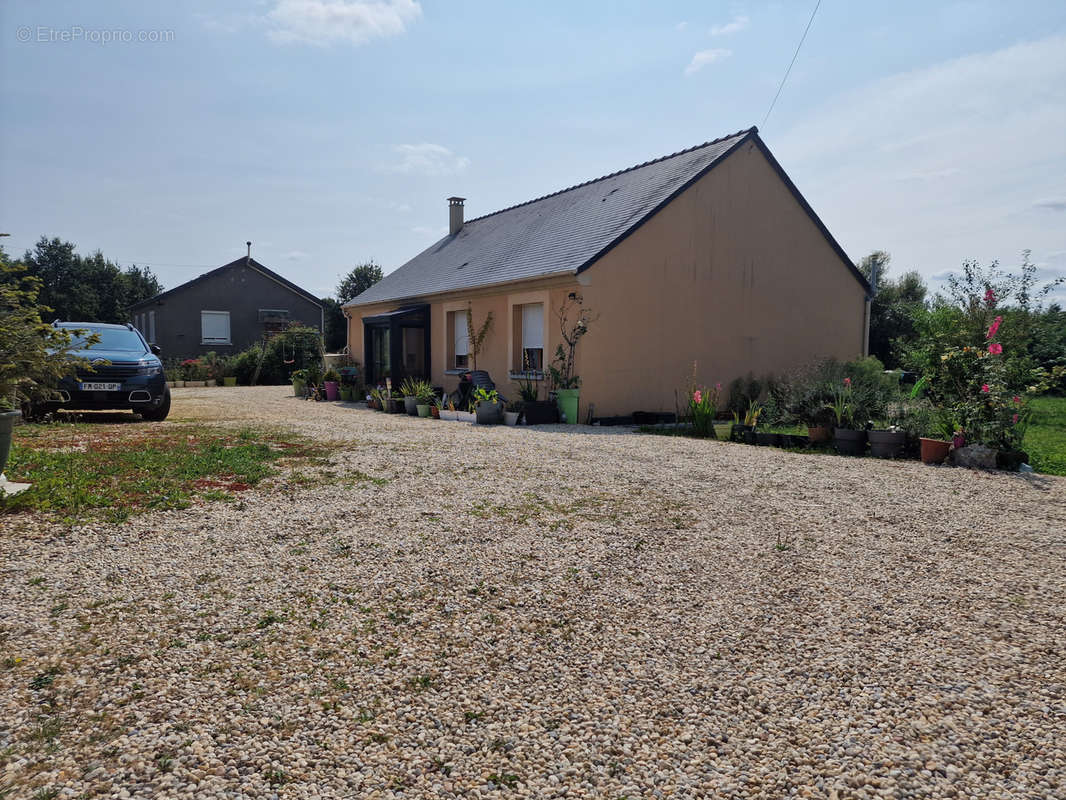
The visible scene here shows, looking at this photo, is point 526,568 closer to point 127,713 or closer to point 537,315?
point 127,713

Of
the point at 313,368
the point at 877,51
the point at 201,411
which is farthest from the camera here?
the point at 313,368

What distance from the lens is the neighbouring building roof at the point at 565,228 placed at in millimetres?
12219

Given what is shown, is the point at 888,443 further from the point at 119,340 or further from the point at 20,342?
the point at 119,340

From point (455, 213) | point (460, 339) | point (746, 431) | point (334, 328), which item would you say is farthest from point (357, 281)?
point (746, 431)

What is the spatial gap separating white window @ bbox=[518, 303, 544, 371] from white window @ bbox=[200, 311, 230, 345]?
69.3ft

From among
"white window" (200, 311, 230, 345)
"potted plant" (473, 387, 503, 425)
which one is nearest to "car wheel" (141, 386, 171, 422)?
"potted plant" (473, 387, 503, 425)

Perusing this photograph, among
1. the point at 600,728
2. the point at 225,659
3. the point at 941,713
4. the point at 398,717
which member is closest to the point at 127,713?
the point at 225,659

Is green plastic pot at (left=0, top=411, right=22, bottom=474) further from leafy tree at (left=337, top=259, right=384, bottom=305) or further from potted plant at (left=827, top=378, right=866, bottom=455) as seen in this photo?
leafy tree at (left=337, top=259, right=384, bottom=305)

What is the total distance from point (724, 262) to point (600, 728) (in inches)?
480

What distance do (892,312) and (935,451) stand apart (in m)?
20.6

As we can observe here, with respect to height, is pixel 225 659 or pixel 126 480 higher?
pixel 126 480

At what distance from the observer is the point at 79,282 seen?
43906 mm

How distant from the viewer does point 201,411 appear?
12.8 metres

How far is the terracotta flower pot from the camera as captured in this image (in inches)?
291
